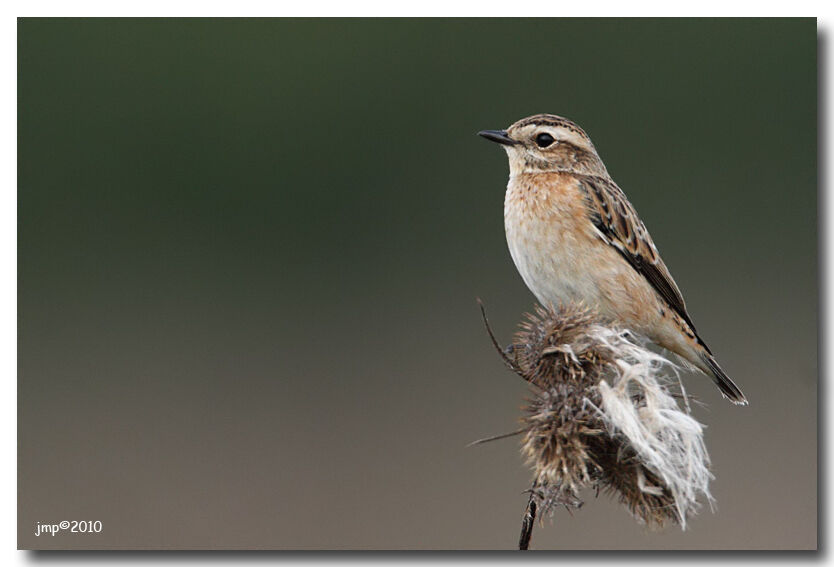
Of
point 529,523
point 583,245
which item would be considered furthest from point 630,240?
point 529,523

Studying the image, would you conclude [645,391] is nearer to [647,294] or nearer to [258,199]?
[647,294]

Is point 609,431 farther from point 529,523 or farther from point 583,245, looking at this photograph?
point 583,245

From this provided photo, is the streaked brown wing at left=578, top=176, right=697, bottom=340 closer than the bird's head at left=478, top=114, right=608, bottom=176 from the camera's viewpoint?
Yes

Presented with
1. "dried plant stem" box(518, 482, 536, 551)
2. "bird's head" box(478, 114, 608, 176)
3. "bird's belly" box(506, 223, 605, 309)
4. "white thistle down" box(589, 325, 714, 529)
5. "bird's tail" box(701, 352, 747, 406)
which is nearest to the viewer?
"dried plant stem" box(518, 482, 536, 551)

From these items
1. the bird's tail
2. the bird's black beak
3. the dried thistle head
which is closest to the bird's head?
the bird's black beak

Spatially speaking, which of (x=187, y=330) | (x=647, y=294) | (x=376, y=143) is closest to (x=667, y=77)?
(x=647, y=294)

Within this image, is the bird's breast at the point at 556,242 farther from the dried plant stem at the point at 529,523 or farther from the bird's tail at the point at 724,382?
the dried plant stem at the point at 529,523

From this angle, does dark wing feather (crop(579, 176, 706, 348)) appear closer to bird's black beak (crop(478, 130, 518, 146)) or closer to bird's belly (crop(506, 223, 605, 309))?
bird's belly (crop(506, 223, 605, 309))
